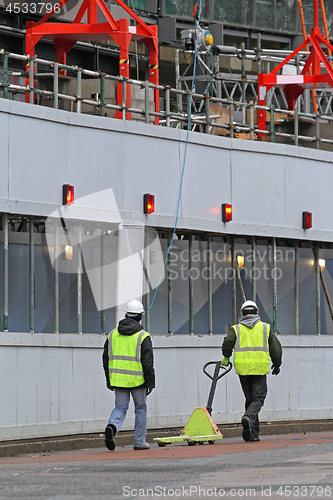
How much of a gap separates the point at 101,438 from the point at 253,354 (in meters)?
2.88

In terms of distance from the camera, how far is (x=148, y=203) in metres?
16.5

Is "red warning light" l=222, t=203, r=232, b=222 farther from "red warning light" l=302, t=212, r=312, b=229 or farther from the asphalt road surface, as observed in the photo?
the asphalt road surface

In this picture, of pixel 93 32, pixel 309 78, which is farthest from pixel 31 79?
pixel 309 78

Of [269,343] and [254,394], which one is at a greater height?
[269,343]

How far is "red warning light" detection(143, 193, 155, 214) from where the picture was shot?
54.0ft

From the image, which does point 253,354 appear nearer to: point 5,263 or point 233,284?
point 5,263

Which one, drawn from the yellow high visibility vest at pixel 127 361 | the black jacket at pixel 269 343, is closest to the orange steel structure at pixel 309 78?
the black jacket at pixel 269 343

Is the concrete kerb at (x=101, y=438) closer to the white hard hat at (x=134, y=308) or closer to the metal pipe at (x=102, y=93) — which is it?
the white hard hat at (x=134, y=308)

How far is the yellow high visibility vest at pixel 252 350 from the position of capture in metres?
13.4

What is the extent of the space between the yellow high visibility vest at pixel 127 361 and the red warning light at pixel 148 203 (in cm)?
430

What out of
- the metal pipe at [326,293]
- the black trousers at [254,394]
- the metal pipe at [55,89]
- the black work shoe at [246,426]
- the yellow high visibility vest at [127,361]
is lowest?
the black work shoe at [246,426]

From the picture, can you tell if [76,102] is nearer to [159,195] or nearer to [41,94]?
[41,94]

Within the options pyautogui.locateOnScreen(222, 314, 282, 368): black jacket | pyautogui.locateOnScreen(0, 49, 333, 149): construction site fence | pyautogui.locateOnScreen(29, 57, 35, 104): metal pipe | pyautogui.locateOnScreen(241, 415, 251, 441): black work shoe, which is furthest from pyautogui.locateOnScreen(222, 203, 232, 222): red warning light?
pyautogui.locateOnScreen(241, 415, 251, 441): black work shoe

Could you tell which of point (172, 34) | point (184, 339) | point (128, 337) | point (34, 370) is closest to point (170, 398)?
point (184, 339)
